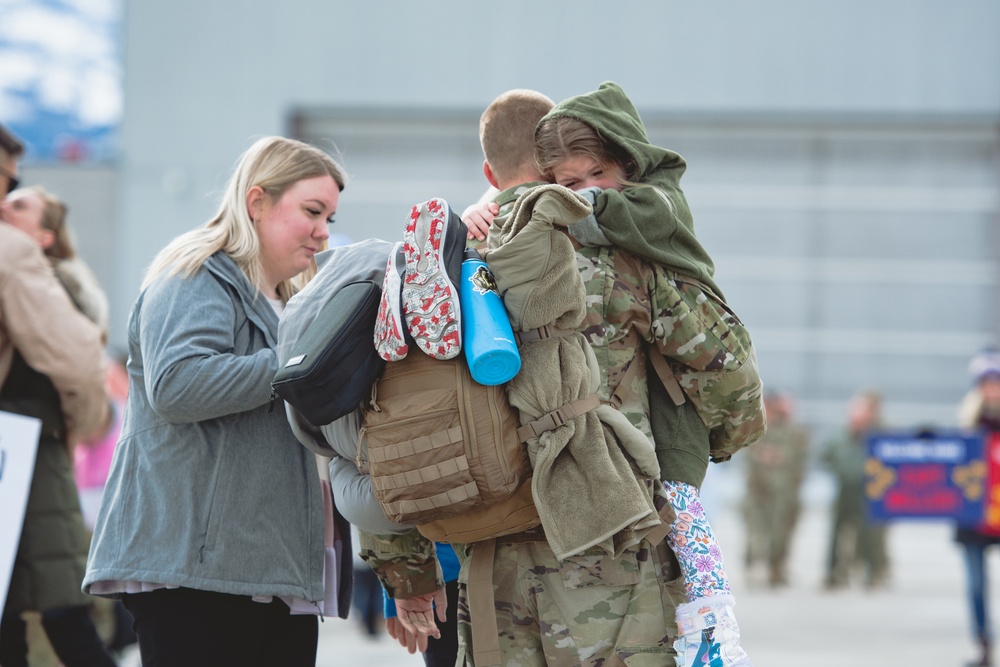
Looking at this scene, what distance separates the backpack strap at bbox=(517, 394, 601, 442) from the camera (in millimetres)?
2605

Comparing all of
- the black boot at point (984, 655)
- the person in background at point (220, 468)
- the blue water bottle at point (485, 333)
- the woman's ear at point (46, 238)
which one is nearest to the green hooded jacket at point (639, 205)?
the blue water bottle at point (485, 333)

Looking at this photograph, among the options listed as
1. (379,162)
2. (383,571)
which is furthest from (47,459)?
(379,162)

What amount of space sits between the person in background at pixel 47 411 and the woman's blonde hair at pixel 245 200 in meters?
0.85

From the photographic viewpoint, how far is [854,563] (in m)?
14.0

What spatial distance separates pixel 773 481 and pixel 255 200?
11.8 m

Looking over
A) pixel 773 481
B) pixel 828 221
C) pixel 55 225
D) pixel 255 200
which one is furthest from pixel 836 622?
pixel 828 221

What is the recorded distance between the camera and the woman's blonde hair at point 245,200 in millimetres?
3328

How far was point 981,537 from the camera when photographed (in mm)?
8469

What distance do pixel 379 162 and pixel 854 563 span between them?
10.8 meters

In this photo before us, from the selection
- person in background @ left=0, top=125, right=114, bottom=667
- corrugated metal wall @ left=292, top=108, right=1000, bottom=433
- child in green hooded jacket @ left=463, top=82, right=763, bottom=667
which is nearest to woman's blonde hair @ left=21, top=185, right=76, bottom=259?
person in background @ left=0, top=125, right=114, bottom=667

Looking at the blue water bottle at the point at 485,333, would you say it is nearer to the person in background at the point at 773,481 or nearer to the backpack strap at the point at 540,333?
the backpack strap at the point at 540,333

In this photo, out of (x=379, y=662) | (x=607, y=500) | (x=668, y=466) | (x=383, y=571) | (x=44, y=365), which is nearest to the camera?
(x=607, y=500)

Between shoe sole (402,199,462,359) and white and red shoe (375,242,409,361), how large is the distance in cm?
2

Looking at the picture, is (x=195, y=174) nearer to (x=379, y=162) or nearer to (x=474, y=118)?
(x=379, y=162)
